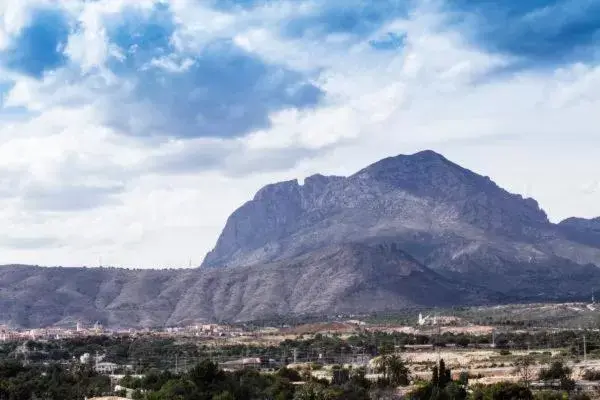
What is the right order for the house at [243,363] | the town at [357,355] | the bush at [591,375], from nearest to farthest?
the bush at [591,375]
the town at [357,355]
the house at [243,363]

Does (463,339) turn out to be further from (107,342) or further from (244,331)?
(244,331)

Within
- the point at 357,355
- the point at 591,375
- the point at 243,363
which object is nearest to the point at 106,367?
the point at 243,363

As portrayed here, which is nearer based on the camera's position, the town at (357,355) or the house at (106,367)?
the town at (357,355)

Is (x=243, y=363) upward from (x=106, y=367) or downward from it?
upward

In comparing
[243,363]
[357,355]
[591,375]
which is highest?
[357,355]

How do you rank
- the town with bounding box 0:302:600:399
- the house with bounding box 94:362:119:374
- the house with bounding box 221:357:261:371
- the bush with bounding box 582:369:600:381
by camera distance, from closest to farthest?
the bush with bounding box 582:369:600:381, the town with bounding box 0:302:600:399, the house with bounding box 221:357:261:371, the house with bounding box 94:362:119:374

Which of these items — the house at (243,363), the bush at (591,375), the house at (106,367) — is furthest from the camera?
the house at (106,367)

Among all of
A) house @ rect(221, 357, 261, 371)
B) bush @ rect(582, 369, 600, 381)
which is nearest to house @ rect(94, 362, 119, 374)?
house @ rect(221, 357, 261, 371)

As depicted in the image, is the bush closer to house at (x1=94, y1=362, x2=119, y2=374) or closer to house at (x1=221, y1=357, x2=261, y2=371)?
house at (x1=221, y1=357, x2=261, y2=371)

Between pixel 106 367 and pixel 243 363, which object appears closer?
pixel 243 363

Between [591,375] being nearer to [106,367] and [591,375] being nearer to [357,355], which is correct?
[357,355]

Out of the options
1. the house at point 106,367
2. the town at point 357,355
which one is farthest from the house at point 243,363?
the house at point 106,367

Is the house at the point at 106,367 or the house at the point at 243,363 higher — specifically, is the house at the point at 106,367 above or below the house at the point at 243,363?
below

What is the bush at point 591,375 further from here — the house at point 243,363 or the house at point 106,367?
the house at point 106,367
